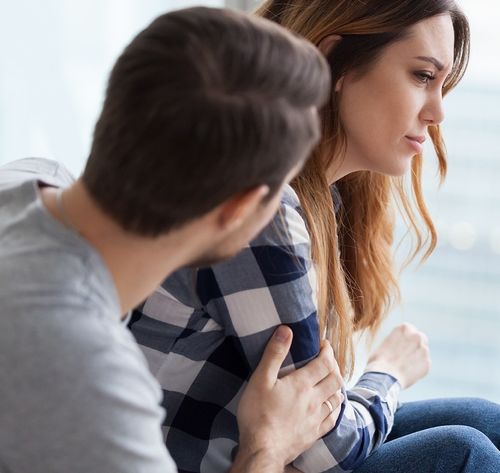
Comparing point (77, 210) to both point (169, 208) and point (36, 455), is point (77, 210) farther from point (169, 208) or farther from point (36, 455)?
point (36, 455)

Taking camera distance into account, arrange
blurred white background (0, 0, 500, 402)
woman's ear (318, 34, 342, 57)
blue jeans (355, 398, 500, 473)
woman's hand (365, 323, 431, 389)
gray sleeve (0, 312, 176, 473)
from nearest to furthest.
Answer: gray sleeve (0, 312, 176, 473), blue jeans (355, 398, 500, 473), woman's ear (318, 34, 342, 57), woman's hand (365, 323, 431, 389), blurred white background (0, 0, 500, 402)

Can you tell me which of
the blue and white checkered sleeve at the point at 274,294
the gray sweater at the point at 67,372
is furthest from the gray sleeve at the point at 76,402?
the blue and white checkered sleeve at the point at 274,294

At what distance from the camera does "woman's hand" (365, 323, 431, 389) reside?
1.56m

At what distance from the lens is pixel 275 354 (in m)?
1.18

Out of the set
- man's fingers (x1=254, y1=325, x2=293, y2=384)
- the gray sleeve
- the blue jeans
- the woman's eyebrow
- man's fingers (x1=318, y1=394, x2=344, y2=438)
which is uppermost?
the woman's eyebrow

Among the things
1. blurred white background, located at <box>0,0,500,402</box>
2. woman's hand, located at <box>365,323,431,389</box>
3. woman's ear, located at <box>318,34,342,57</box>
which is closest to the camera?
woman's ear, located at <box>318,34,342,57</box>

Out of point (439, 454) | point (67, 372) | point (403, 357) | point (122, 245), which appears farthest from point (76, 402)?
point (403, 357)

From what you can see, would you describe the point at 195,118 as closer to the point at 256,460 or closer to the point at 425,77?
the point at 256,460

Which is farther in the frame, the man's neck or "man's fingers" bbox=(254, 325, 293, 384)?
"man's fingers" bbox=(254, 325, 293, 384)

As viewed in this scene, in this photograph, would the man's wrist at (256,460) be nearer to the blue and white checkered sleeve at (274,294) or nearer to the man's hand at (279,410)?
the man's hand at (279,410)

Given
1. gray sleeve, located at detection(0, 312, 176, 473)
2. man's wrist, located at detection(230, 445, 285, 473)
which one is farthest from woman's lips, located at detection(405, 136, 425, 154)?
gray sleeve, located at detection(0, 312, 176, 473)

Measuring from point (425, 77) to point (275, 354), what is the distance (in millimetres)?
541

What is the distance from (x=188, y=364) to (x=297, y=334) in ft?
0.52

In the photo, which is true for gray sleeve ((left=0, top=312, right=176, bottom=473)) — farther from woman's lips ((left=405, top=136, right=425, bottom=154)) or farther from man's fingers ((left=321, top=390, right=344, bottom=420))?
woman's lips ((left=405, top=136, right=425, bottom=154))
